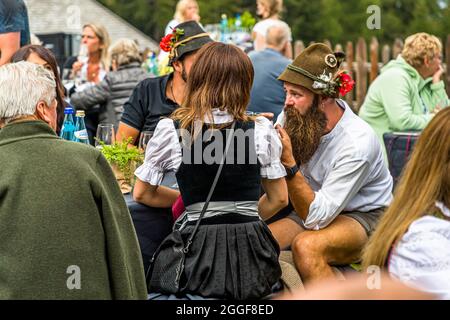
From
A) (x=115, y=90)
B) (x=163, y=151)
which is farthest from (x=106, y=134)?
(x=115, y=90)

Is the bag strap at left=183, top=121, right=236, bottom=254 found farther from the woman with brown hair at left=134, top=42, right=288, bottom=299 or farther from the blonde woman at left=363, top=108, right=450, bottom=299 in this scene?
the blonde woman at left=363, top=108, right=450, bottom=299

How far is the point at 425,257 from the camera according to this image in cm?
258

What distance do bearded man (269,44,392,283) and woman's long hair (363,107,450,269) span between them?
1562mm

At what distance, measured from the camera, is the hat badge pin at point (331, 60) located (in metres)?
4.70

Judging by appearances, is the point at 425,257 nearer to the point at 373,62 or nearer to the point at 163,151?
the point at 163,151

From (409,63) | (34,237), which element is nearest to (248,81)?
(34,237)

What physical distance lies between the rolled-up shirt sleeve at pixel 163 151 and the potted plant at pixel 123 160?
1.90 ft

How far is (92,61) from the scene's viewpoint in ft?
30.7

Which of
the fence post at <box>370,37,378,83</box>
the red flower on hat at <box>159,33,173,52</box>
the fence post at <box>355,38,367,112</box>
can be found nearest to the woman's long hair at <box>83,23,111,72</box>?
the red flower on hat at <box>159,33,173,52</box>

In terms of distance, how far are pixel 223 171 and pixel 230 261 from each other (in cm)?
39

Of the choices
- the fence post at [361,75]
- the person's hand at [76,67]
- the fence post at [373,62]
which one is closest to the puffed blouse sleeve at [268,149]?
the person's hand at [76,67]

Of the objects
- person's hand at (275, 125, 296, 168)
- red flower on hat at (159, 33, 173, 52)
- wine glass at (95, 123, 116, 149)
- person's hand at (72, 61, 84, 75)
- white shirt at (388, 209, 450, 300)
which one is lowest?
person's hand at (72, 61, 84, 75)

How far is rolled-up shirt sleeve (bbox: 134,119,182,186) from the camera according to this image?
3.94 meters
